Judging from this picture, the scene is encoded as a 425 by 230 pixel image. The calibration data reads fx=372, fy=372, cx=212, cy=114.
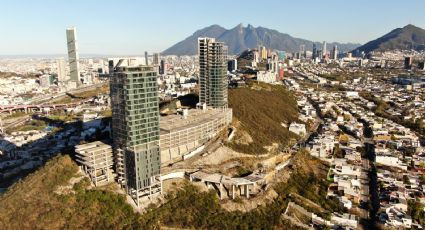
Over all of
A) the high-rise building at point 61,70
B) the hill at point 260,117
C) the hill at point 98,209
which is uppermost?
the high-rise building at point 61,70

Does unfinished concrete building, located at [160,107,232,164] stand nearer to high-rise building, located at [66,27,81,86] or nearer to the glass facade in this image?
the glass facade

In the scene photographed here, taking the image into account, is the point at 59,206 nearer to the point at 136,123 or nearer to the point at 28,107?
the point at 136,123

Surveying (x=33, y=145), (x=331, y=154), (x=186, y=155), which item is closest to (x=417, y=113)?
(x=331, y=154)

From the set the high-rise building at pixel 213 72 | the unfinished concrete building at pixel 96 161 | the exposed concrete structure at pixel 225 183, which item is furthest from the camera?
the high-rise building at pixel 213 72

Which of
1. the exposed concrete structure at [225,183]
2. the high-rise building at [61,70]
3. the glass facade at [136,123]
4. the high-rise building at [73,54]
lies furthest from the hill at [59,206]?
the high-rise building at [61,70]

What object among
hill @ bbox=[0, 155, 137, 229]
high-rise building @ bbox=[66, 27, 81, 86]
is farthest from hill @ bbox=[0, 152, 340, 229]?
high-rise building @ bbox=[66, 27, 81, 86]

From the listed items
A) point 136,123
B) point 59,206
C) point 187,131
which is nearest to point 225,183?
point 187,131

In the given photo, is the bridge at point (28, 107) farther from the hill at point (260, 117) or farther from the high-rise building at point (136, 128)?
the high-rise building at point (136, 128)
